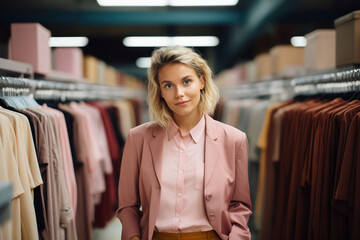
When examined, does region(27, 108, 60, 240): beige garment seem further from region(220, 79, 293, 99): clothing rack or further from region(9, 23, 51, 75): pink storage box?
region(220, 79, 293, 99): clothing rack

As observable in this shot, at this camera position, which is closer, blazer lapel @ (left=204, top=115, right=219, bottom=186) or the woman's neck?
blazer lapel @ (left=204, top=115, right=219, bottom=186)

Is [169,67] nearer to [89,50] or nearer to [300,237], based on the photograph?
[300,237]

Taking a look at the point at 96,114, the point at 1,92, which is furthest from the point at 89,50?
the point at 1,92

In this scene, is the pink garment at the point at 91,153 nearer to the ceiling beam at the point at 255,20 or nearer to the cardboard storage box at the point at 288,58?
the cardboard storage box at the point at 288,58

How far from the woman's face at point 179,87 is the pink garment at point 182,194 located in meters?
0.25

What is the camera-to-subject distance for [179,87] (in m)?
1.83

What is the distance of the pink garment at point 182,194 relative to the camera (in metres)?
1.78

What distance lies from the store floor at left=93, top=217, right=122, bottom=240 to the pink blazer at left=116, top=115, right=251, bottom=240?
2572 millimetres

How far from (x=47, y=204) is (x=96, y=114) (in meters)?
1.84

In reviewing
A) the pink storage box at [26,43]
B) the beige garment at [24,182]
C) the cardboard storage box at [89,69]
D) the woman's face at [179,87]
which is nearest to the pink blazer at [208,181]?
the woman's face at [179,87]

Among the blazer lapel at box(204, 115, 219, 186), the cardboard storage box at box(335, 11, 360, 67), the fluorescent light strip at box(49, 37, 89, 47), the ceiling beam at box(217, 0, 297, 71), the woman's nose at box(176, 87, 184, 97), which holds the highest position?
the fluorescent light strip at box(49, 37, 89, 47)

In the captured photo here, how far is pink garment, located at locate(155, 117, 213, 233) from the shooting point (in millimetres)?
1784

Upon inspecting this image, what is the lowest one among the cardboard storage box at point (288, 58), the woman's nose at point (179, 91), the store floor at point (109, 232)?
the store floor at point (109, 232)

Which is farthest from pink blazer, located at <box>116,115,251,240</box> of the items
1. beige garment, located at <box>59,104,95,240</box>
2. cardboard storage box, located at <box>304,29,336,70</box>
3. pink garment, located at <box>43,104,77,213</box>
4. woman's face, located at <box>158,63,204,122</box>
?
cardboard storage box, located at <box>304,29,336,70</box>
